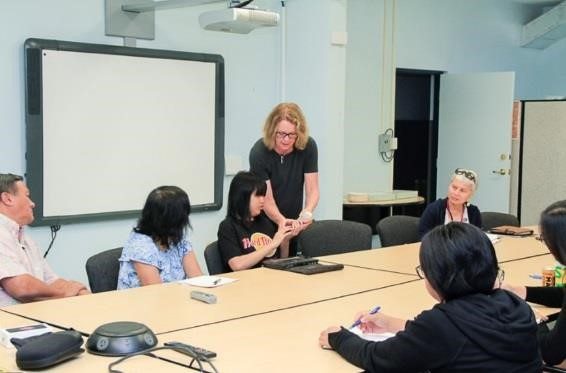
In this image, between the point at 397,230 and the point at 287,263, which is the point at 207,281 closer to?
the point at 287,263

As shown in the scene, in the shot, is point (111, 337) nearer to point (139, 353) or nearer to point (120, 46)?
point (139, 353)

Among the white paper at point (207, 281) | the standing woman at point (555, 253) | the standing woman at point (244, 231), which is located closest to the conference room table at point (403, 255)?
the standing woman at point (244, 231)

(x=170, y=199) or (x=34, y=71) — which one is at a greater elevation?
(x=34, y=71)

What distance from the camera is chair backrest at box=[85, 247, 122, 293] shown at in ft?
10.4

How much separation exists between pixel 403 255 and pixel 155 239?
1.35 meters

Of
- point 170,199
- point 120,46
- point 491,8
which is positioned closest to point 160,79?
point 120,46

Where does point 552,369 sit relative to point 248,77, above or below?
below

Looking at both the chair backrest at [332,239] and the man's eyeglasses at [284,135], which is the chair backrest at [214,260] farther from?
the man's eyeglasses at [284,135]

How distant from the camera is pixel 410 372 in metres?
1.94

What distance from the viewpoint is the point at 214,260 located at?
3.63 m

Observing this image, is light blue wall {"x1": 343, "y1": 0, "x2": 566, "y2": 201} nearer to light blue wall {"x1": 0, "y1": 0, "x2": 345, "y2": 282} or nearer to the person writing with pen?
light blue wall {"x1": 0, "y1": 0, "x2": 345, "y2": 282}

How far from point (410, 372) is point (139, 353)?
74cm

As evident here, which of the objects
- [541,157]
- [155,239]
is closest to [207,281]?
[155,239]

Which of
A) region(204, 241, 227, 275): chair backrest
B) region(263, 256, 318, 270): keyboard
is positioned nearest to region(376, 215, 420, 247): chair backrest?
region(263, 256, 318, 270): keyboard
